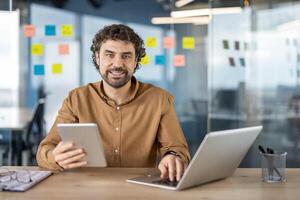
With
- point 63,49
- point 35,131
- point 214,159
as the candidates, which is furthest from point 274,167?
→ point 35,131

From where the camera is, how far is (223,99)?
470cm

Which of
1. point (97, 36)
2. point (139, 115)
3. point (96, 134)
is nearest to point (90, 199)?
point (96, 134)

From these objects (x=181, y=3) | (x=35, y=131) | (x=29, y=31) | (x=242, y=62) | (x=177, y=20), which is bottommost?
(x=35, y=131)

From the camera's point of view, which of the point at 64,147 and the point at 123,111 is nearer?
the point at 64,147

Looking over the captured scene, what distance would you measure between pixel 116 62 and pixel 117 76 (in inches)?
2.5

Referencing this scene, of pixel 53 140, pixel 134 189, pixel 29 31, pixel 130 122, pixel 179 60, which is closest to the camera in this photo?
pixel 134 189

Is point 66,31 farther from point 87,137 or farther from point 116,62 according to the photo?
point 87,137

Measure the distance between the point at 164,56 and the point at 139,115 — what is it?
249cm

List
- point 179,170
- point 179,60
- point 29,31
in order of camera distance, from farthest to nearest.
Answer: point 179,60 < point 29,31 < point 179,170

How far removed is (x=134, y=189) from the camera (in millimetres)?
1556

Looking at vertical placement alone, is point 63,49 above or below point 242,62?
above

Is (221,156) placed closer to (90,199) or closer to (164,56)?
(90,199)

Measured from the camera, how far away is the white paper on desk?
5.01ft

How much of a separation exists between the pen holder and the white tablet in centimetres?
59
